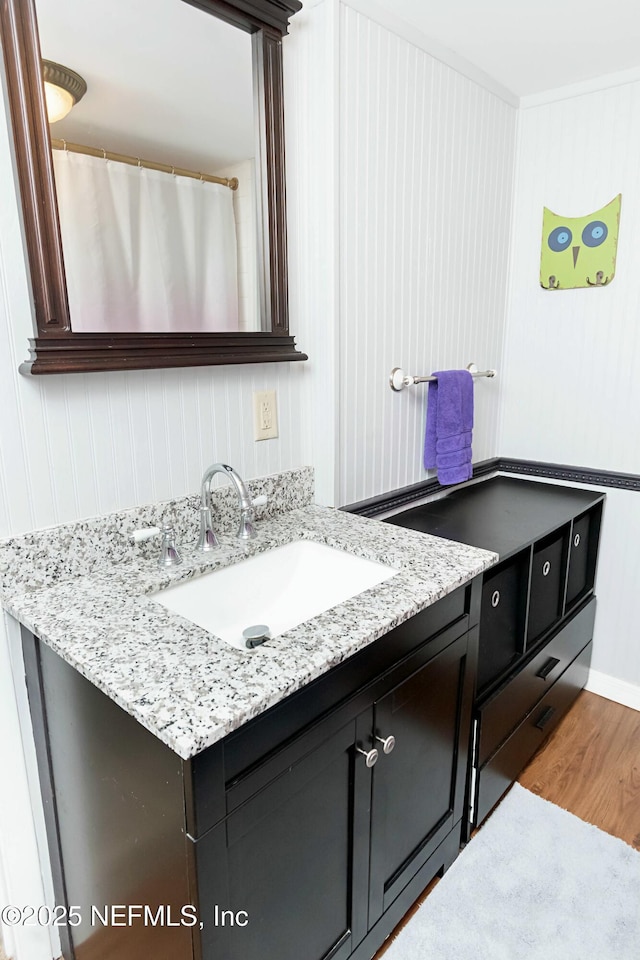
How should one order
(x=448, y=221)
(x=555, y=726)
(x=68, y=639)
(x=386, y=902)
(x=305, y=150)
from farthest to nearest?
(x=555, y=726)
(x=448, y=221)
(x=305, y=150)
(x=386, y=902)
(x=68, y=639)

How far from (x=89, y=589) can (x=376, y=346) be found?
1.03m

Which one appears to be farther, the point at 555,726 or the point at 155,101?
the point at 555,726

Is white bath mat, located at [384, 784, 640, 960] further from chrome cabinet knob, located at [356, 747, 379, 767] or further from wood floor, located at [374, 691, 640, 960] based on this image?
chrome cabinet knob, located at [356, 747, 379, 767]

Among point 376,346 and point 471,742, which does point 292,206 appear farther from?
point 471,742

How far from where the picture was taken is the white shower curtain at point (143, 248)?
3.65 ft

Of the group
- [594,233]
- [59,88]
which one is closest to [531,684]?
[594,233]

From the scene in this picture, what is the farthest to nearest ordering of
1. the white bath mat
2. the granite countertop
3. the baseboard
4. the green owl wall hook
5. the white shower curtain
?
1. the baseboard
2. the green owl wall hook
3. the white bath mat
4. the white shower curtain
5. the granite countertop

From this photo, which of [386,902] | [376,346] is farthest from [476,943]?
[376,346]

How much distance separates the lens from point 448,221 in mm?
1896

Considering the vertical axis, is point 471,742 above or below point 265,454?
below

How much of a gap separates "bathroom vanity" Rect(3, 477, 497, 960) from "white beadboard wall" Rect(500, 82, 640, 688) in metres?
1.04

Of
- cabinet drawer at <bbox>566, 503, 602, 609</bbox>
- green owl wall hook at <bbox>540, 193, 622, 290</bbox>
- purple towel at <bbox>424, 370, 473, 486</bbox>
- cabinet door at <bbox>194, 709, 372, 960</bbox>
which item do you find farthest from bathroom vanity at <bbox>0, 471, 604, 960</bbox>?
green owl wall hook at <bbox>540, 193, 622, 290</bbox>

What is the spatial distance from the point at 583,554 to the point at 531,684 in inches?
22.6

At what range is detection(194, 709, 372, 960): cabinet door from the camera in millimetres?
866
